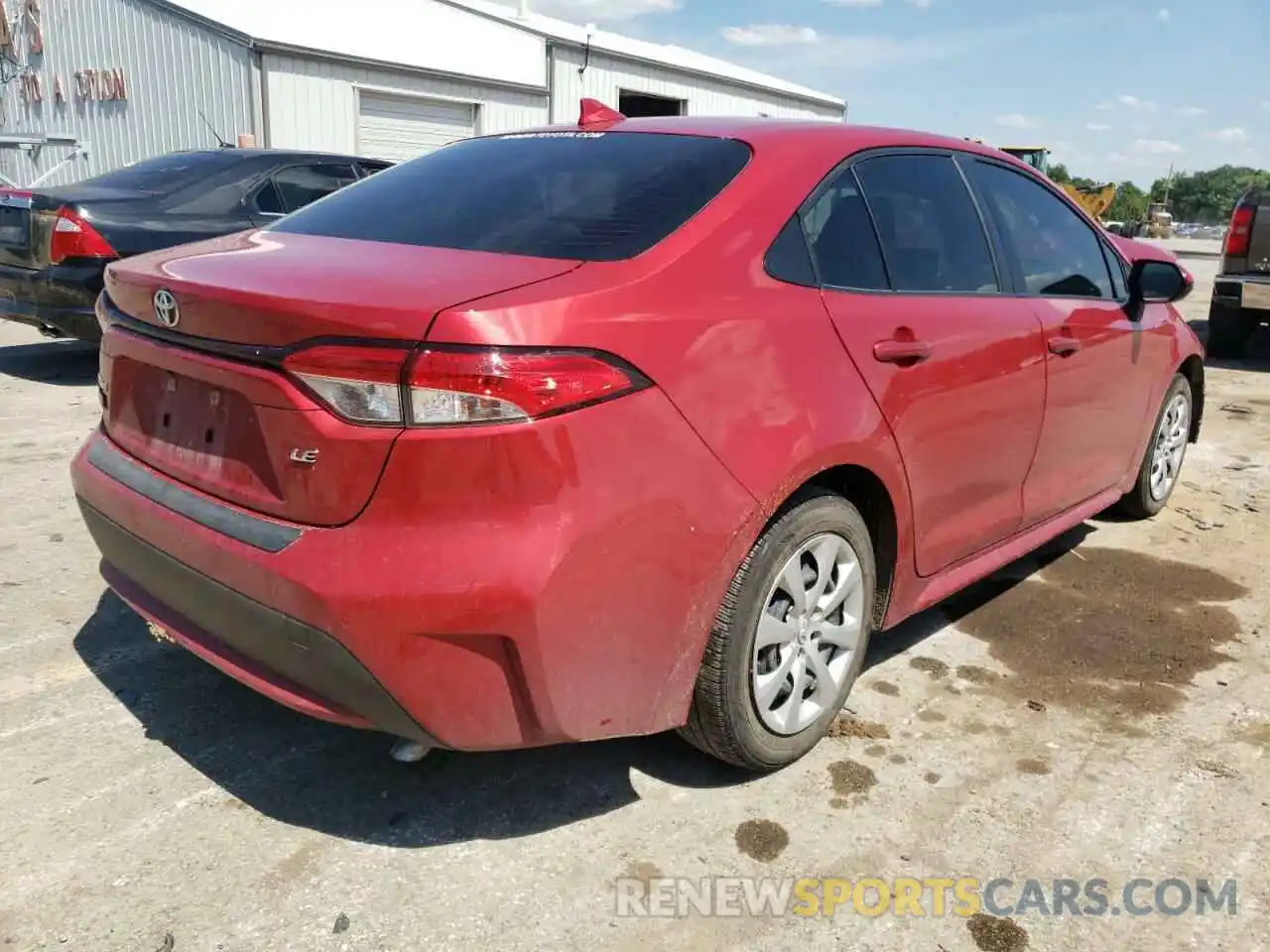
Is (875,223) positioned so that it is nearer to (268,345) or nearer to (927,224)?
(927,224)

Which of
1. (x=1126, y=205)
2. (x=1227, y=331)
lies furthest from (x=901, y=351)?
(x=1126, y=205)

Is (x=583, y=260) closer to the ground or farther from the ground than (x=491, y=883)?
farther from the ground

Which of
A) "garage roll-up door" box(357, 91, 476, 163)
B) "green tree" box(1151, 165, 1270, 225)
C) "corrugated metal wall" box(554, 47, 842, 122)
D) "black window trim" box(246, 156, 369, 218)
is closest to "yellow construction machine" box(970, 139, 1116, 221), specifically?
"corrugated metal wall" box(554, 47, 842, 122)

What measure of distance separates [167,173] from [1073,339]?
6.27 meters

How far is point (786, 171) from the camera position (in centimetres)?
258

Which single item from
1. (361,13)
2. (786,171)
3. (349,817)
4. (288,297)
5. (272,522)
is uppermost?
(361,13)

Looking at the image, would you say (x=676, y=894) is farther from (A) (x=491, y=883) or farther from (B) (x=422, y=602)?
(B) (x=422, y=602)

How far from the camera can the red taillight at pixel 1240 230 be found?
8539 mm

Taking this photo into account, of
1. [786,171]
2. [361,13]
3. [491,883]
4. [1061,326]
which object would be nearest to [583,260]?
[786,171]

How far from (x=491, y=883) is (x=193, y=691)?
4.09 ft

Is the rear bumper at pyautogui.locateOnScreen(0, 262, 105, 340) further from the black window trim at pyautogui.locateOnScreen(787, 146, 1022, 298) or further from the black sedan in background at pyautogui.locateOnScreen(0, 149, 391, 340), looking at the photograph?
the black window trim at pyautogui.locateOnScreen(787, 146, 1022, 298)

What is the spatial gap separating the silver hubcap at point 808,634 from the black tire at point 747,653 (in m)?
0.03

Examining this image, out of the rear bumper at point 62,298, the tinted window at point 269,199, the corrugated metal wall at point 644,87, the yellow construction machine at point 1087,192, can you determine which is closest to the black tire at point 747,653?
the rear bumper at point 62,298

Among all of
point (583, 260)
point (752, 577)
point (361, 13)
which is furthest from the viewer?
point (361, 13)
